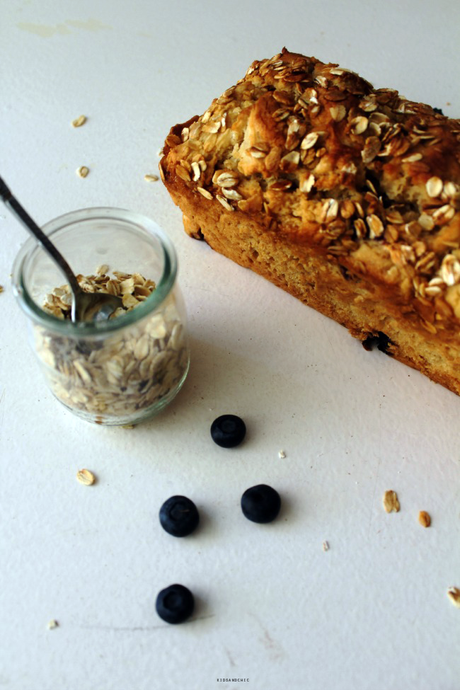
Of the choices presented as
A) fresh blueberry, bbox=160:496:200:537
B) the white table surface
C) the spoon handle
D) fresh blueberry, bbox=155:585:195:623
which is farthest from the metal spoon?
fresh blueberry, bbox=155:585:195:623

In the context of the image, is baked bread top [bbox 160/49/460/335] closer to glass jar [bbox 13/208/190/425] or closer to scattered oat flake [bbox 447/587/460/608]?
glass jar [bbox 13/208/190/425]

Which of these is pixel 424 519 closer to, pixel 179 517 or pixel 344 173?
pixel 179 517

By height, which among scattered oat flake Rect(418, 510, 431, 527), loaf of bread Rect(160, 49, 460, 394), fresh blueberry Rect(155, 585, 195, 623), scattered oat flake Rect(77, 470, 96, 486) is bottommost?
scattered oat flake Rect(77, 470, 96, 486)

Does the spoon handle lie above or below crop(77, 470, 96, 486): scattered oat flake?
above

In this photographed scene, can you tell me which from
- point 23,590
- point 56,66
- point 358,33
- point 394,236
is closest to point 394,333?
point 394,236

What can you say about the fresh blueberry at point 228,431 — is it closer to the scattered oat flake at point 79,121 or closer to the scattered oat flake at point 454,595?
the scattered oat flake at point 454,595

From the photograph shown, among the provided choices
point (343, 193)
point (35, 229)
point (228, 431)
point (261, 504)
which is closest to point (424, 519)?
point (261, 504)

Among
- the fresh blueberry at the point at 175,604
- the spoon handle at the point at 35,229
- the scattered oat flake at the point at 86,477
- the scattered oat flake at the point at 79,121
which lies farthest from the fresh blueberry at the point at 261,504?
the scattered oat flake at the point at 79,121
